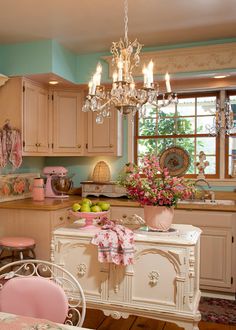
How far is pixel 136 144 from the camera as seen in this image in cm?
438

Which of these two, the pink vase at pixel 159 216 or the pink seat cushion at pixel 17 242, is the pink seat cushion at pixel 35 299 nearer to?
the pink vase at pixel 159 216

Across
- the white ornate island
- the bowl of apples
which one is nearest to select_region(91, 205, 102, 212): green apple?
the bowl of apples

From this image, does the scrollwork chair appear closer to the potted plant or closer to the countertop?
the potted plant

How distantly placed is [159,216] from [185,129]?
2.15 m

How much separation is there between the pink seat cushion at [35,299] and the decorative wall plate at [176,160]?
2.85 metres

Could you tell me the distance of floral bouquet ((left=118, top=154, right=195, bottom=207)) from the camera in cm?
223

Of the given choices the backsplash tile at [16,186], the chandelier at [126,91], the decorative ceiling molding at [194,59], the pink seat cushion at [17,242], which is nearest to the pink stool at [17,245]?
the pink seat cushion at [17,242]

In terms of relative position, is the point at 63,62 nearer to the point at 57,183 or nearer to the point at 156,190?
the point at 57,183

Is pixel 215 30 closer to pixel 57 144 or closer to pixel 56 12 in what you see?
pixel 56 12

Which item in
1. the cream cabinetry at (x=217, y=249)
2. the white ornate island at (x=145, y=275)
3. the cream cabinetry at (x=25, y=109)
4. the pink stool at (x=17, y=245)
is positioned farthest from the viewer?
the cream cabinetry at (x=25, y=109)

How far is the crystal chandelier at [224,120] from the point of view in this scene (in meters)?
3.94

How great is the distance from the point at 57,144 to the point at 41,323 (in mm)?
2931

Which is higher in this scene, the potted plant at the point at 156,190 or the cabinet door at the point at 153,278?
the potted plant at the point at 156,190

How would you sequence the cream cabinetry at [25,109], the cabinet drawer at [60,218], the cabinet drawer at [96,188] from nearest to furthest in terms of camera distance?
the cabinet drawer at [60,218], the cream cabinetry at [25,109], the cabinet drawer at [96,188]
